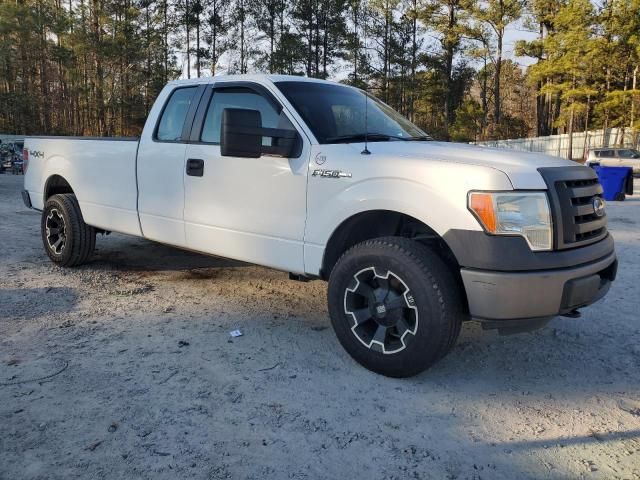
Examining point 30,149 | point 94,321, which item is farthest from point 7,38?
point 94,321

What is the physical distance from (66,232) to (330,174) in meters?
3.44

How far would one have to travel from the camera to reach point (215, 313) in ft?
14.4

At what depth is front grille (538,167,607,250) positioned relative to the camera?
291 cm

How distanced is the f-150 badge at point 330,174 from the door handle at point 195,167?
1.13 metres

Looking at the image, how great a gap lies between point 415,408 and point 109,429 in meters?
1.62

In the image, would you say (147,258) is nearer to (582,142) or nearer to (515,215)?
(515,215)

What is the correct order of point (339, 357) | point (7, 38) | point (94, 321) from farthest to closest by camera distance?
point (7, 38) → point (94, 321) → point (339, 357)

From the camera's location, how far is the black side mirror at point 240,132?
3.37 m

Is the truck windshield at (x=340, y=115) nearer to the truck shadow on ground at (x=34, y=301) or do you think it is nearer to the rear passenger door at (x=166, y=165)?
the rear passenger door at (x=166, y=165)

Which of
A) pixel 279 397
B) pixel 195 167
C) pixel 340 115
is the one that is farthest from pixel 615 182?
pixel 279 397

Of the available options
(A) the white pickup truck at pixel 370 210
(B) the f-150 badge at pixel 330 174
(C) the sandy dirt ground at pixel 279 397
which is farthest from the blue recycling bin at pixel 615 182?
(B) the f-150 badge at pixel 330 174

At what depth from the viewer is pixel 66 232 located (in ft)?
18.1

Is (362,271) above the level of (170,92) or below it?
below

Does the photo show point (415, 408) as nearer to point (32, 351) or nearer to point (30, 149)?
point (32, 351)
